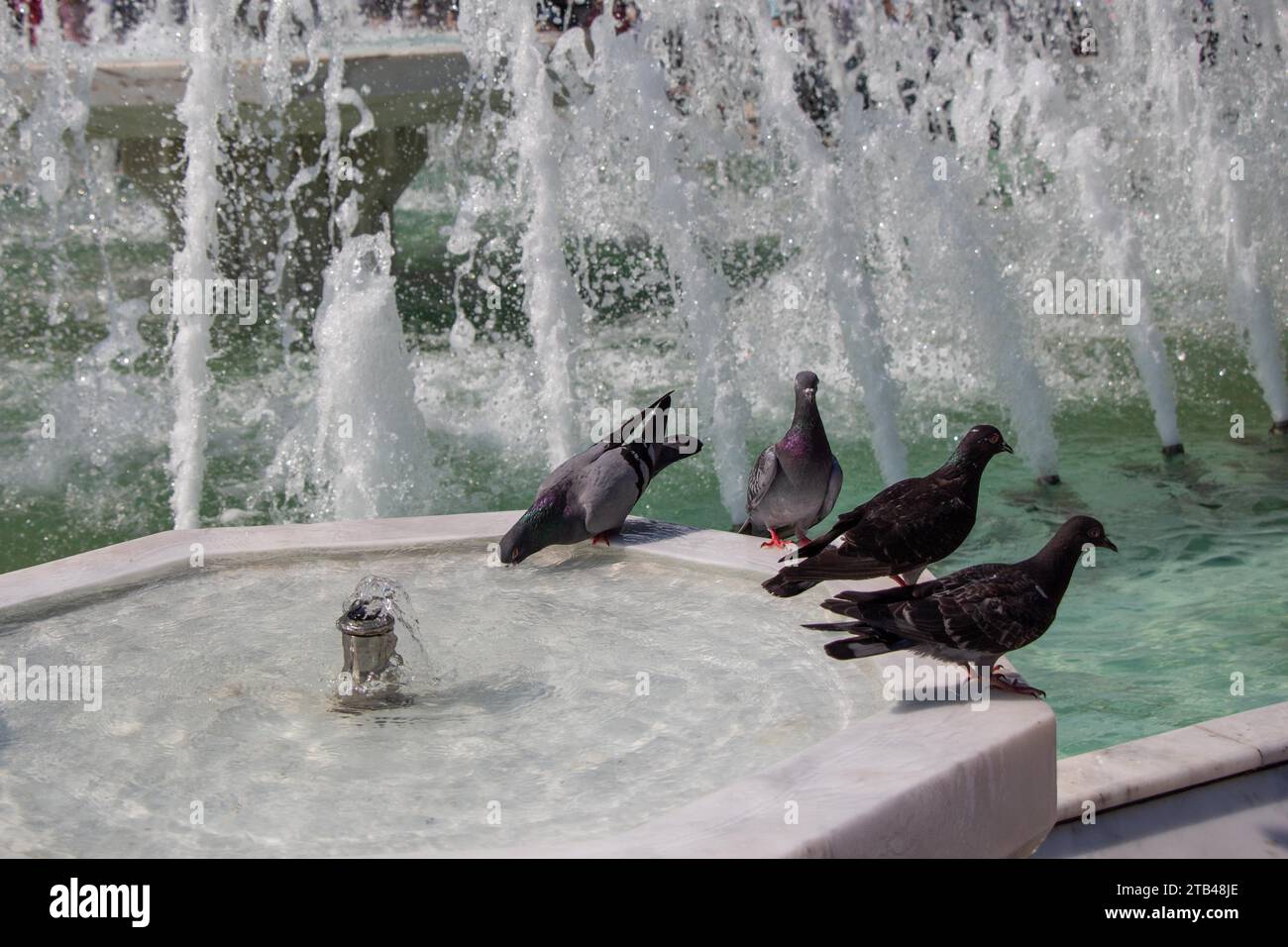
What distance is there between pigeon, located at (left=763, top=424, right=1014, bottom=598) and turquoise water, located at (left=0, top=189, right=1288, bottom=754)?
30 cm

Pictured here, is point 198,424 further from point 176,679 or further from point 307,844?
point 307,844

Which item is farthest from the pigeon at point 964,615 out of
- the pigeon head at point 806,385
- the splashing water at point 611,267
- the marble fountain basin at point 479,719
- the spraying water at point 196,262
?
the spraying water at point 196,262

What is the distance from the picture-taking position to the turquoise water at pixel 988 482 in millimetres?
4527

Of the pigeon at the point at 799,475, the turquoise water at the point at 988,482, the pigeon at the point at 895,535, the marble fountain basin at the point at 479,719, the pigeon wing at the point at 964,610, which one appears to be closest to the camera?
the marble fountain basin at the point at 479,719

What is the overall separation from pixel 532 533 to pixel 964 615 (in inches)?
54.4

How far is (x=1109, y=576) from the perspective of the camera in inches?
210

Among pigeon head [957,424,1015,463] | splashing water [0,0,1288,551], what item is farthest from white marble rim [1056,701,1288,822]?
splashing water [0,0,1288,551]

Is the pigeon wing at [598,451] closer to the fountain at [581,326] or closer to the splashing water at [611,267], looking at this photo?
the fountain at [581,326]

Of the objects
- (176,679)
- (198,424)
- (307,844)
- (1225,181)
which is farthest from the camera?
(1225,181)

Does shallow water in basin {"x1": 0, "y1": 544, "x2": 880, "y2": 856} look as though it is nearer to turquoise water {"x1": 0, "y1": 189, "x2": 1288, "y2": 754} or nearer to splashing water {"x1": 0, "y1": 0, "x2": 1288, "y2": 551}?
turquoise water {"x1": 0, "y1": 189, "x2": 1288, "y2": 754}

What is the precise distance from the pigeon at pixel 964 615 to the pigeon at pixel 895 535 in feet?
0.57
